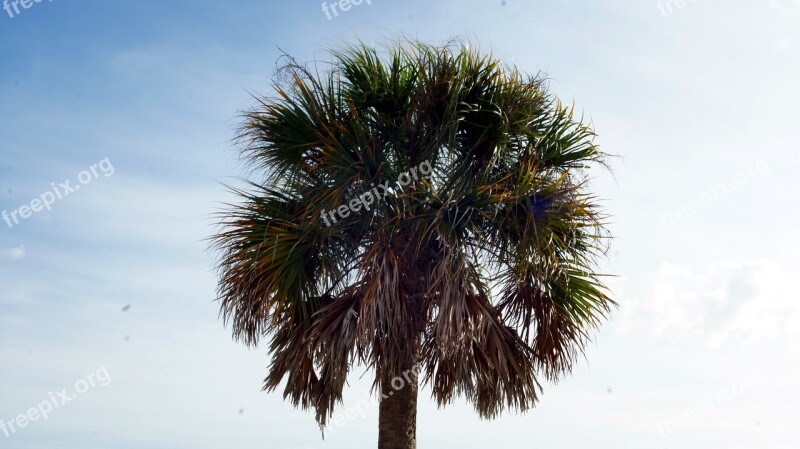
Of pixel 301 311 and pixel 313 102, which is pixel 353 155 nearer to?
pixel 313 102

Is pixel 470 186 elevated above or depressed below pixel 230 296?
above

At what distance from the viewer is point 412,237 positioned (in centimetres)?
848

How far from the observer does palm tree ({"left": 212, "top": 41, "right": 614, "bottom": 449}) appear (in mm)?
8500

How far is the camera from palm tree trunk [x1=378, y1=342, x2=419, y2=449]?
895cm

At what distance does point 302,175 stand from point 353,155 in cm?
→ 83

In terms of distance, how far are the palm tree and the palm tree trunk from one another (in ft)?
0.05

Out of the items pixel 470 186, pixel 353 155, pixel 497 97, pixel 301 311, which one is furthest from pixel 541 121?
pixel 301 311

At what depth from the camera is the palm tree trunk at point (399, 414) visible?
895cm

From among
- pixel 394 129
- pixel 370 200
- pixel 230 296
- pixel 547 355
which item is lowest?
pixel 547 355

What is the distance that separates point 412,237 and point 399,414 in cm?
197

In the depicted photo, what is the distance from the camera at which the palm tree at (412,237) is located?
8.50m

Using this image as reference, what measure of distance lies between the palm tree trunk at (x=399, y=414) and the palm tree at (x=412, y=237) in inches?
0.6

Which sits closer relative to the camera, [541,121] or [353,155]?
[353,155]

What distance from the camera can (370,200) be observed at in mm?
8633
